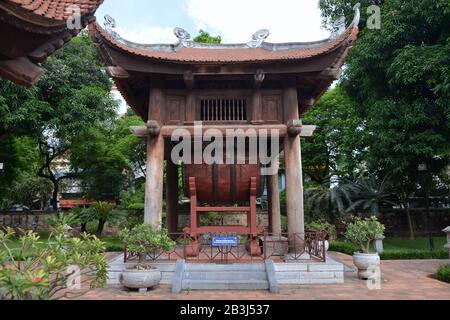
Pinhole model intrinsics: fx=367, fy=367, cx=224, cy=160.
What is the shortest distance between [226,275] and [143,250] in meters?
2.11

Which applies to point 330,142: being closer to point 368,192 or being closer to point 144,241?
point 368,192

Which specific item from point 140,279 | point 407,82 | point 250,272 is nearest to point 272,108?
point 250,272

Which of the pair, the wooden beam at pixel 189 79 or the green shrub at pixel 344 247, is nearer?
the wooden beam at pixel 189 79

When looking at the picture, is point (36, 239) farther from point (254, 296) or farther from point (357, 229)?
point (357, 229)

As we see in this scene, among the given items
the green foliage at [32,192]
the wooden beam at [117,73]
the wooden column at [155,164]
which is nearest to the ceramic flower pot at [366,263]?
the wooden column at [155,164]

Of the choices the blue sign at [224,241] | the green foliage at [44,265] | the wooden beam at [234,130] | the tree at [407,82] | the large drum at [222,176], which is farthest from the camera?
the tree at [407,82]

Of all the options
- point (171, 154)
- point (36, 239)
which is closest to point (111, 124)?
point (171, 154)

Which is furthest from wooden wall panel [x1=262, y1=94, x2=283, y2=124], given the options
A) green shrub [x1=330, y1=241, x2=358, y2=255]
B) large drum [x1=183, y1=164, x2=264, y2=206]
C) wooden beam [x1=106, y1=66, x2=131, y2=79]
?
green shrub [x1=330, y1=241, x2=358, y2=255]

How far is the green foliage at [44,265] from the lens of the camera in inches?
144

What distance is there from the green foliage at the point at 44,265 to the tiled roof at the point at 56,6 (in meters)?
2.71

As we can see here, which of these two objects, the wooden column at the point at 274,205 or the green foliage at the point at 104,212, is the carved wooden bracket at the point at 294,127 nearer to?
the wooden column at the point at 274,205

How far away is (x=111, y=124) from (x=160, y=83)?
1656cm

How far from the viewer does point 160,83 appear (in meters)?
10.9

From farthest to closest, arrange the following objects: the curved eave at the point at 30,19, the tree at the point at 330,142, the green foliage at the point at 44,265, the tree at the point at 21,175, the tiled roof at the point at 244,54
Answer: the tree at the point at 330,142 < the tree at the point at 21,175 < the tiled roof at the point at 244,54 < the curved eave at the point at 30,19 < the green foliage at the point at 44,265
